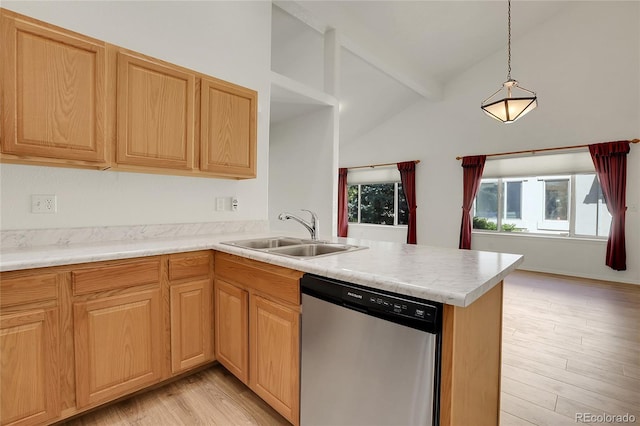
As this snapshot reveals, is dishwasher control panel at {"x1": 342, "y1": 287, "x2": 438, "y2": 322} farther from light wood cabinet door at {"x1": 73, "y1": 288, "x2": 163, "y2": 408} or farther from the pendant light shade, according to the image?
the pendant light shade

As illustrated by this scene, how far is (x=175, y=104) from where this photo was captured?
6.82ft

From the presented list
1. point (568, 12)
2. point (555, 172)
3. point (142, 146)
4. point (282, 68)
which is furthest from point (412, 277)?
point (568, 12)

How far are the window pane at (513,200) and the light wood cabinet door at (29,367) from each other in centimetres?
659

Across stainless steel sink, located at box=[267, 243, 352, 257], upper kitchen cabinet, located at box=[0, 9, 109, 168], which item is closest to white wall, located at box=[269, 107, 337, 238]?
stainless steel sink, located at box=[267, 243, 352, 257]

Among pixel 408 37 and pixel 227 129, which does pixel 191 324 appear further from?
pixel 408 37

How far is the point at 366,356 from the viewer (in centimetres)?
114

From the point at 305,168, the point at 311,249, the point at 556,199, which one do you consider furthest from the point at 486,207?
the point at 311,249

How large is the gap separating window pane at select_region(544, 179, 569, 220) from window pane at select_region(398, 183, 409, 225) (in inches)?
103

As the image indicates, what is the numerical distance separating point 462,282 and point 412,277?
0.16 m

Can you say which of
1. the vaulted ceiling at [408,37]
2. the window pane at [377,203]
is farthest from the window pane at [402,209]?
the vaulted ceiling at [408,37]

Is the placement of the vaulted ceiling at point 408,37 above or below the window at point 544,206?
above

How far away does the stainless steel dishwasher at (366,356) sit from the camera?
986 millimetres

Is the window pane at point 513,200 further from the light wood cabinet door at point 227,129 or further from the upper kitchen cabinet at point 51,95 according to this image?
the upper kitchen cabinet at point 51,95

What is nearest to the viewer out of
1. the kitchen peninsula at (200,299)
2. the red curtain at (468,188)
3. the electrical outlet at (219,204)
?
the kitchen peninsula at (200,299)
